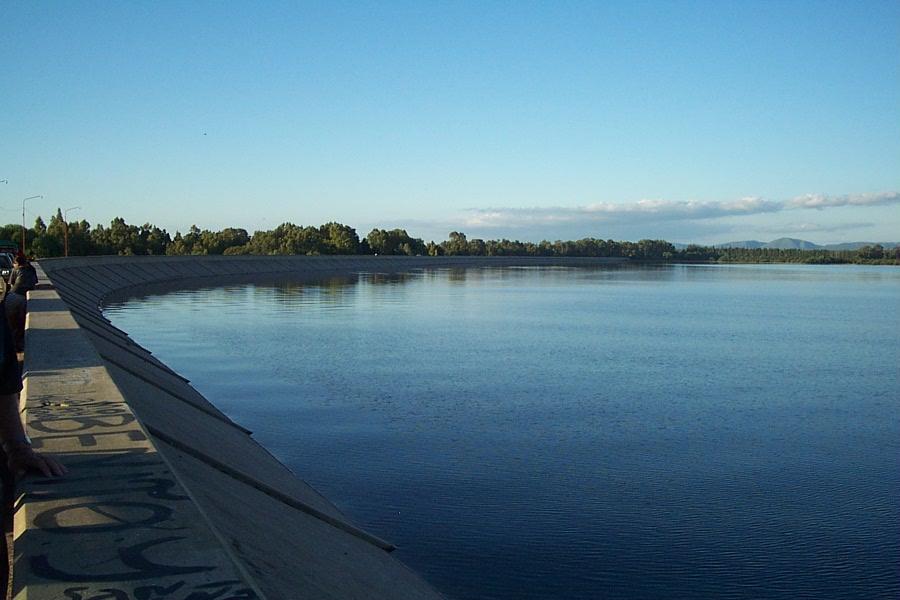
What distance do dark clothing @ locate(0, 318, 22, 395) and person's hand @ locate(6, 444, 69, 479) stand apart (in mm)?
409

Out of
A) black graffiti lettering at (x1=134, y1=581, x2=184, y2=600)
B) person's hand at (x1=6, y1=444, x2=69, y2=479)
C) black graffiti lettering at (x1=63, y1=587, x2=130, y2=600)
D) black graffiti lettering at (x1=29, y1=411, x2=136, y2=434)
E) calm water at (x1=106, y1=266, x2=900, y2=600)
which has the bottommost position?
calm water at (x1=106, y1=266, x2=900, y2=600)

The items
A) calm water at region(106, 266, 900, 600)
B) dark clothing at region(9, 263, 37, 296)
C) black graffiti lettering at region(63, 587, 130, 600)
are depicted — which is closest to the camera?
black graffiti lettering at region(63, 587, 130, 600)

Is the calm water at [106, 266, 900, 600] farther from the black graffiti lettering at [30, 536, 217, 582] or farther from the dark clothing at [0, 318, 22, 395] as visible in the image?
the dark clothing at [0, 318, 22, 395]

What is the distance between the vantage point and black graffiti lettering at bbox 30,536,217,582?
3.54m

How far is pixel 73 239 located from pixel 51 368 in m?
101

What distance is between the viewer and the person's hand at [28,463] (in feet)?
14.3

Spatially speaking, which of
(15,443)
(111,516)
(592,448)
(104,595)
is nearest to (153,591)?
(104,595)

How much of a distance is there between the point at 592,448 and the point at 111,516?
8.85 metres

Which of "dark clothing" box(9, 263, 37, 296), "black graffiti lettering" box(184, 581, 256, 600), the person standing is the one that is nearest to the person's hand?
"black graffiti lettering" box(184, 581, 256, 600)

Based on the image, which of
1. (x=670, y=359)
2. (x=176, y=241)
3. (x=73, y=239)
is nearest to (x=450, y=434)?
(x=670, y=359)

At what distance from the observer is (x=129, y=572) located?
11.8 ft

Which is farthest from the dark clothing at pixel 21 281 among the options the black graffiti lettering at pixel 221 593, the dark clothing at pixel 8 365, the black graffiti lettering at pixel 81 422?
the black graffiti lettering at pixel 221 593

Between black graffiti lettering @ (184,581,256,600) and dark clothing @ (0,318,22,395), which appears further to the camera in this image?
dark clothing @ (0,318,22,395)

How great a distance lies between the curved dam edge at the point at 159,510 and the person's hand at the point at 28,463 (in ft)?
0.27
